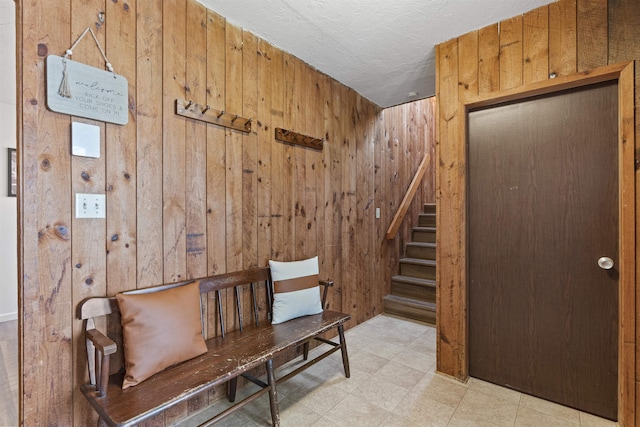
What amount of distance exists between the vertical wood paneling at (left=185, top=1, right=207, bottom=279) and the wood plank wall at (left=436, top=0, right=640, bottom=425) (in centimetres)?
168

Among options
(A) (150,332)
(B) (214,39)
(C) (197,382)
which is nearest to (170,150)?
(B) (214,39)

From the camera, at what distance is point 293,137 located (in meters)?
2.46

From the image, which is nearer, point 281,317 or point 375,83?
point 281,317

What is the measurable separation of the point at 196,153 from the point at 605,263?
2.52 metres

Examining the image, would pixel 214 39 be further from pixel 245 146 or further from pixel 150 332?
pixel 150 332

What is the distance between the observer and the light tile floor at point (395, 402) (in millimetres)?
1781

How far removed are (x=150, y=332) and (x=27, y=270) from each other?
561mm

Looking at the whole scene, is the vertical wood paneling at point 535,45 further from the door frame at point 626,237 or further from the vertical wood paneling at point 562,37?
the door frame at point 626,237

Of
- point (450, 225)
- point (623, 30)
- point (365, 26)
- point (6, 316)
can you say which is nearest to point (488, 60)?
point (623, 30)

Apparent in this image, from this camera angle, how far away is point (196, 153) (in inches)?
72.9

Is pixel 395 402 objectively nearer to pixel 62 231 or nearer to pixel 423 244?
pixel 62 231

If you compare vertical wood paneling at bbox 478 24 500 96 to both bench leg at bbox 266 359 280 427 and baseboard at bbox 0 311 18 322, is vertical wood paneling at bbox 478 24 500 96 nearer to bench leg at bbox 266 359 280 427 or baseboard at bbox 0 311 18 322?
bench leg at bbox 266 359 280 427

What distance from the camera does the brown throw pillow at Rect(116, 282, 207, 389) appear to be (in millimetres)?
1388

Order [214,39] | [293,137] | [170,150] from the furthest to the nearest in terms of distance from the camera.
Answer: [293,137], [214,39], [170,150]
